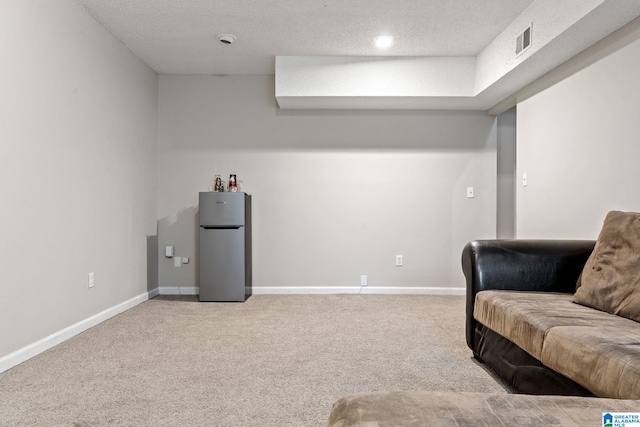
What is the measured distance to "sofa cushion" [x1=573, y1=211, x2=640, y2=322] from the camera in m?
1.86

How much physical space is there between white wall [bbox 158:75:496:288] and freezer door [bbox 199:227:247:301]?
1.71 feet

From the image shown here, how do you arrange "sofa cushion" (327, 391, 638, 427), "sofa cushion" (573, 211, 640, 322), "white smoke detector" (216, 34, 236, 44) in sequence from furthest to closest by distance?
"white smoke detector" (216, 34, 236, 44), "sofa cushion" (573, 211, 640, 322), "sofa cushion" (327, 391, 638, 427)

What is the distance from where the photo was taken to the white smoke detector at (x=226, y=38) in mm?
3736

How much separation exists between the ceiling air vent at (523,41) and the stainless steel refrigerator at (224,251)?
2714 millimetres

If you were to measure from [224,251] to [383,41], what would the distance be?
2.49 m

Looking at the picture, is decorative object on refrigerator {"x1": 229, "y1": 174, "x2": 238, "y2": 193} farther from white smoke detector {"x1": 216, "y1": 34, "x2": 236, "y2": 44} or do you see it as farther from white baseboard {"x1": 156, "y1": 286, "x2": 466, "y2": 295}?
white smoke detector {"x1": 216, "y1": 34, "x2": 236, "y2": 44}

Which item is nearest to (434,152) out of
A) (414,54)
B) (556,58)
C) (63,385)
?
(414,54)

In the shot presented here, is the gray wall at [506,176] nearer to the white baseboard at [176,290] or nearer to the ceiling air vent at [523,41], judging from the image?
the ceiling air vent at [523,41]

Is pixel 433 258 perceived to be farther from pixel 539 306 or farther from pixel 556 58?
pixel 539 306

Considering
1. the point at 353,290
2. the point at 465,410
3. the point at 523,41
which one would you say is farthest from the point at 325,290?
the point at 465,410

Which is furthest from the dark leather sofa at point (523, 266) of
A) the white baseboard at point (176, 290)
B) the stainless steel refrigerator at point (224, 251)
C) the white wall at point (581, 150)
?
the white baseboard at point (176, 290)

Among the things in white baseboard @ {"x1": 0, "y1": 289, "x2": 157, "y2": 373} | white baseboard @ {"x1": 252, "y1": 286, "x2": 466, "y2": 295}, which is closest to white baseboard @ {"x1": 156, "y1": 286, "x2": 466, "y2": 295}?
white baseboard @ {"x1": 252, "y1": 286, "x2": 466, "y2": 295}

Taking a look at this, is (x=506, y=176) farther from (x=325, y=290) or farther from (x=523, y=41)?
(x=325, y=290)

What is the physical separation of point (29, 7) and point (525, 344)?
3303 mm
